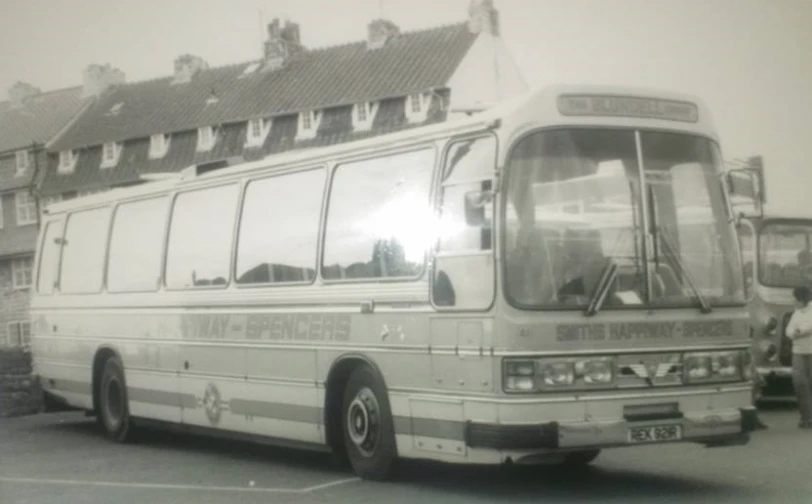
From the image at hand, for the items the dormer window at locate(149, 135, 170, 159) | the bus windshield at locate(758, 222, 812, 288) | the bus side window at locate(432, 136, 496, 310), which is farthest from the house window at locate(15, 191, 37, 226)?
the bus side window at locate(432, 136, 496, 310)

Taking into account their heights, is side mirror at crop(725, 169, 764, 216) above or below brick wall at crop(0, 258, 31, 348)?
above

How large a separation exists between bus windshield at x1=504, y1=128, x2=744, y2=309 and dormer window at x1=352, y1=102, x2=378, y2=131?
3275 centimetres

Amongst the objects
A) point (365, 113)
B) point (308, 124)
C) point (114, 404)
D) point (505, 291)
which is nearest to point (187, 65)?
point (114, 404)

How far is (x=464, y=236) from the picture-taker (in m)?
11.5

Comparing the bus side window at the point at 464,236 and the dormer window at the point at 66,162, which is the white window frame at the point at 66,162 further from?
the bus side window at the point at 464,236

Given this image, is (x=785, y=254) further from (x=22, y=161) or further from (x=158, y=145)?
(x=158, y=145)

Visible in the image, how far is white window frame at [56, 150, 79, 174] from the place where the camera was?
26.2 meters

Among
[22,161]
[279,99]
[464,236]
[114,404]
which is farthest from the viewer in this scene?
[279,99]

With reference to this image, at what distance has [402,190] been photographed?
12430 mm

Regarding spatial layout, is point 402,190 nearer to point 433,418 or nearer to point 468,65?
point 433,418

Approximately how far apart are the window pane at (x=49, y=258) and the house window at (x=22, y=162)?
475 centimetres

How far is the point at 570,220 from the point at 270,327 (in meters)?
3.93

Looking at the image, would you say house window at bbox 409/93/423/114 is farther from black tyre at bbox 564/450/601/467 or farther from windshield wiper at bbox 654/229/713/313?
windshield wiper at bbox 654/229/713/313

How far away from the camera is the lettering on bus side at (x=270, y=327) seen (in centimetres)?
1309
